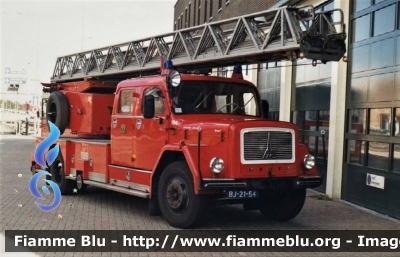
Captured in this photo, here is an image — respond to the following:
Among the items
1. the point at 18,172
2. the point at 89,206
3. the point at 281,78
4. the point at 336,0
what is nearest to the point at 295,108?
the point at 281,78

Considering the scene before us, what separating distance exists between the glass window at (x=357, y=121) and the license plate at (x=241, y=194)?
14.0 feet

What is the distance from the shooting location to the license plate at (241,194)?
8.12 meters

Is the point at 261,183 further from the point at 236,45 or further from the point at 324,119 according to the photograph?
the point at 324,119

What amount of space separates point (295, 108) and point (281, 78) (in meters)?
1.15

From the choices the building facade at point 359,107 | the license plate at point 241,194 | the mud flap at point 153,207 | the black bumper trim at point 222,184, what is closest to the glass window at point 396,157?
the building facade at point 359,107

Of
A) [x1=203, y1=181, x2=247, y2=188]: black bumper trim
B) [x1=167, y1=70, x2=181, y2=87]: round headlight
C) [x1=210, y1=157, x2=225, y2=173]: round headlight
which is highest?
[x1=167, y1=70, x2=181, y2=87]: round headlight

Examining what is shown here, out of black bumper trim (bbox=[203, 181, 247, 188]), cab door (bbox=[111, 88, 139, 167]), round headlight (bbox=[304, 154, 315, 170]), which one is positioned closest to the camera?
black bumper trim (bbox=[203, 181, 247, 188])

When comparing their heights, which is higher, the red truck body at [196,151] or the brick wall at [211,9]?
the brick wall at [211,9]

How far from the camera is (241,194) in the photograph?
8.20 meters

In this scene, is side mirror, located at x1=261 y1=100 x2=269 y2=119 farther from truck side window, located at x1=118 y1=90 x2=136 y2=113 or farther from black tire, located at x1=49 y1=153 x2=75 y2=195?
black tire, located at x1=49 y1=153 x2=75 y2=195

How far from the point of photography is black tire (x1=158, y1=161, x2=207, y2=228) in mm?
8180

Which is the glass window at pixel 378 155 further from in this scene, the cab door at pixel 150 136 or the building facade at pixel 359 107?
the cab door at pixel 150 136

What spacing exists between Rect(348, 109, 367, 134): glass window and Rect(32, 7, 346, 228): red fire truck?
8.38 feet

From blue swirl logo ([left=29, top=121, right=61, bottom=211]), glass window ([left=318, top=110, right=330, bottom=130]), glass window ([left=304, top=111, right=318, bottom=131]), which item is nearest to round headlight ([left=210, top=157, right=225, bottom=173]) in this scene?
blue swirl logo ([left=29, top=121, right=61, bottom=211])
